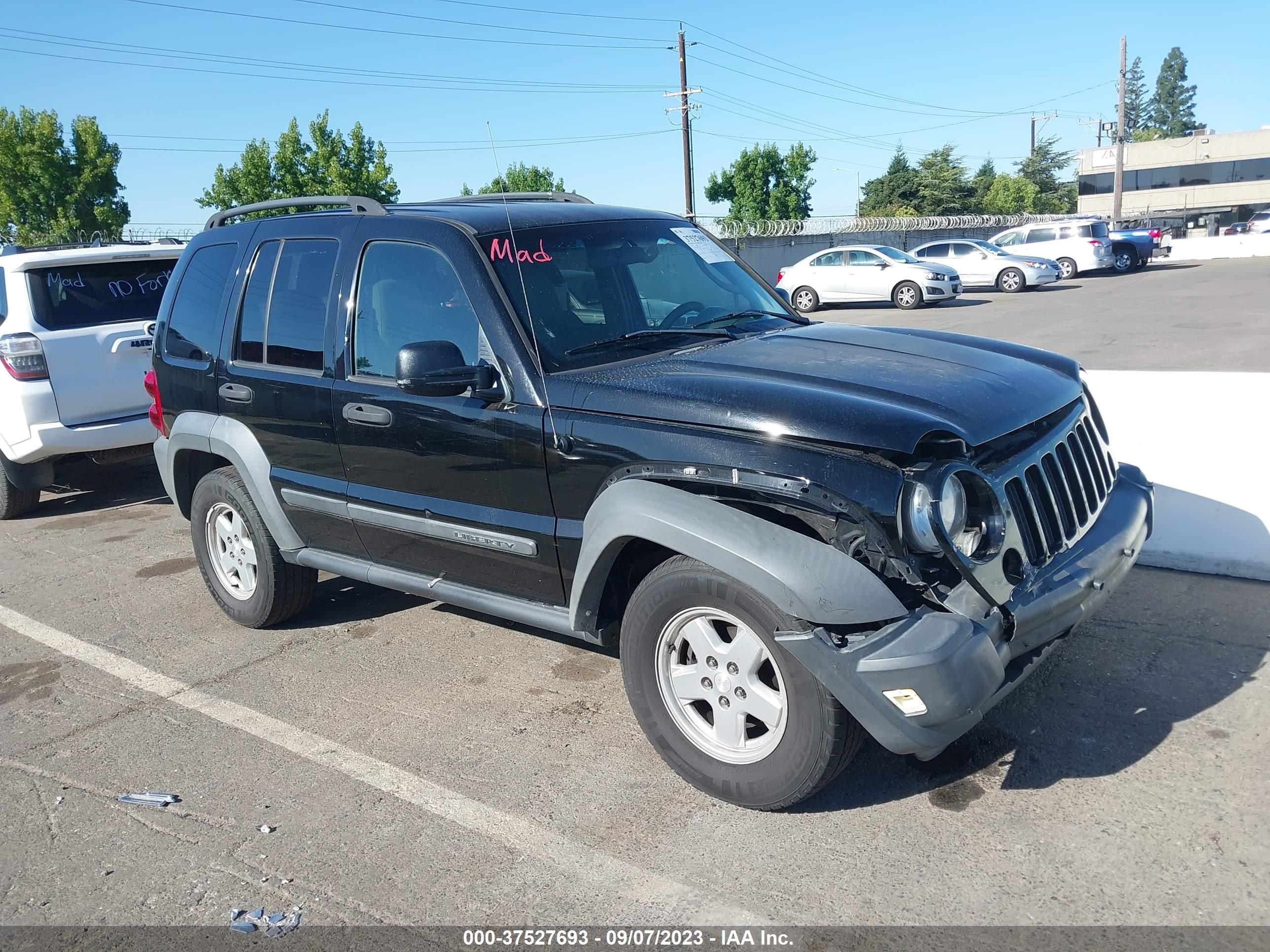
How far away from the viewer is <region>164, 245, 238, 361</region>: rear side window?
5.26 meters

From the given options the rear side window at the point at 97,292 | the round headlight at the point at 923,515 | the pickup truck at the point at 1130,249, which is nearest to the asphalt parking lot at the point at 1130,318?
the pickup truck at the point at 1130,249

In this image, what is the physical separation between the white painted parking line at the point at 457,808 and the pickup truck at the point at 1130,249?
3349 cm

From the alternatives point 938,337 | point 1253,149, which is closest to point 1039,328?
point 938,337

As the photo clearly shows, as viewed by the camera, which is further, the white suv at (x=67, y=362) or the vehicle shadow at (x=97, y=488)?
the vehicle shadow at (x=97, y=488)

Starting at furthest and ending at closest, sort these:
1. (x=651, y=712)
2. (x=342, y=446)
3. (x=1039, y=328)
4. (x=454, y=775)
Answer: (x=1039, y=328)
(x=342, y=446)
(x=454, y=775)
(x=651, y=712)

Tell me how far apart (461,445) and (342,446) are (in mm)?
784

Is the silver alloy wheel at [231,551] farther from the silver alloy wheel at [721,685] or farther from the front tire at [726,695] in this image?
the silver alloy wheel at [721,685]

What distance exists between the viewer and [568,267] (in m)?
4.21

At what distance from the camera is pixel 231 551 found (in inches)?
215

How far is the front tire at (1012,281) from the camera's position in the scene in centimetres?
2780

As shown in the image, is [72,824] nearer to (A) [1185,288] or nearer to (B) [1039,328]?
(B) [1039,328]

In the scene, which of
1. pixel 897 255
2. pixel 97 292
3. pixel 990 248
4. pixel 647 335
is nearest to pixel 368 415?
pixel 647 335

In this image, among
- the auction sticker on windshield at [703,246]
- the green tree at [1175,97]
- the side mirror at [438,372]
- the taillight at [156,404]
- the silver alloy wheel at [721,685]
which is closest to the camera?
the silver alloy wheel at [721,685]

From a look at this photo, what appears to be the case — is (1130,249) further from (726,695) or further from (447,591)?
(726,695)
